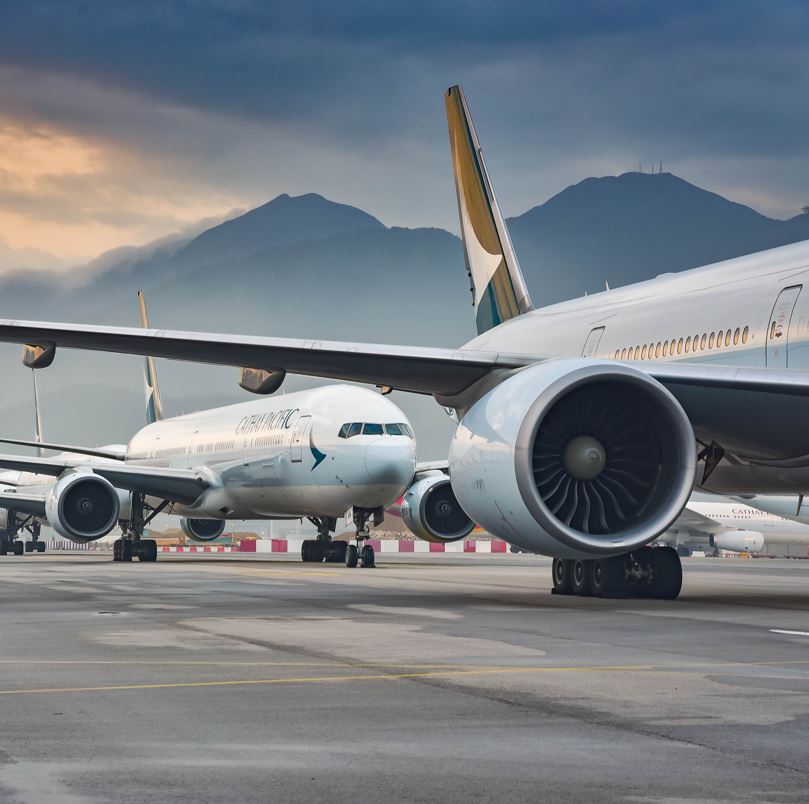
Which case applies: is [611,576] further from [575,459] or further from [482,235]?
[482,235]

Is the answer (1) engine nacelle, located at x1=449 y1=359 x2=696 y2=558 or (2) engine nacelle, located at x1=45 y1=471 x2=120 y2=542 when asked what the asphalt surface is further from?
(2) engine nacelle, located at x1=45 y1=471 x2=120 y2=542

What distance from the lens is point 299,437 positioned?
26.4m

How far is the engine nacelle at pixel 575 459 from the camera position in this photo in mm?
10133

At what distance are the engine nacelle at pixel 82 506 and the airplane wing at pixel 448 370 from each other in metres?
15.8

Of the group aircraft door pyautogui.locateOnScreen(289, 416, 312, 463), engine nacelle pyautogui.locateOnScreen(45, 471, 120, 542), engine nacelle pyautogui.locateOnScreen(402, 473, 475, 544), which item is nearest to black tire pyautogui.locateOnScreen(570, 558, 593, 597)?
engine nacelle pyautogui.locateOnScreen(402, 473, 475, 544)

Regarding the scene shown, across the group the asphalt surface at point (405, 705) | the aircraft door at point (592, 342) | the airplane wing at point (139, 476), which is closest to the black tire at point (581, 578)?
the asphalt surface at point (405, 705)

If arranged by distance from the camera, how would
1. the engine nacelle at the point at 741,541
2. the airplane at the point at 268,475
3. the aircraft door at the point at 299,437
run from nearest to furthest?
1. the airplane at the point at 268,475
2. the aircraft door at the point at 299,437
3. the engine nacelle at the point at 741,541

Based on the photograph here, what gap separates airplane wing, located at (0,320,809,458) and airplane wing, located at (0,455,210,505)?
16.7m

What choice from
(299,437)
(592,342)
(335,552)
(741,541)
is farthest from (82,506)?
(741,541)

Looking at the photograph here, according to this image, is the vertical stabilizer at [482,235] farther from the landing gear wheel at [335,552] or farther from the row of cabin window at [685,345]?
the landing gear wheel at [335,552]

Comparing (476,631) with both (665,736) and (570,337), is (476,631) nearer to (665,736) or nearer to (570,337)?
(665,736)

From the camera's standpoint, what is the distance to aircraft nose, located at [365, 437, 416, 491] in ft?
81.4

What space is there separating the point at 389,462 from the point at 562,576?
11.9m

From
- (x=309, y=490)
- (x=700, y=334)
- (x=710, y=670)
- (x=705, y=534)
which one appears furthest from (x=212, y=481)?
(x=705, y=534)
